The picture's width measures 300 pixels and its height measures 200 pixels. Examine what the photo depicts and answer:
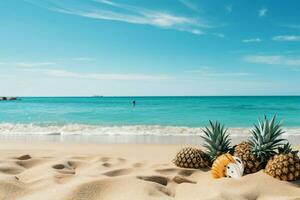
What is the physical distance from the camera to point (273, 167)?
4215 millimetres

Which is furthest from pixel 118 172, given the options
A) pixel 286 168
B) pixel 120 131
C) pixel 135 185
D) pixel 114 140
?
pixel 120 131

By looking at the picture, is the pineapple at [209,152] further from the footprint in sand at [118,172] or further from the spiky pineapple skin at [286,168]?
the spiky pineapple skin at [286,168]

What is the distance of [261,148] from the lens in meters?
4.62

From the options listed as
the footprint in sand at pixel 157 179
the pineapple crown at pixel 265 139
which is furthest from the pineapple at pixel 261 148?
the footprint in sand at pixel 157 179

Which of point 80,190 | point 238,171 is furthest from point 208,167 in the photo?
point 80,190

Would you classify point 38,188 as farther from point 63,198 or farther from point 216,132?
point 216,132

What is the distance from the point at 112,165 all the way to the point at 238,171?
2.06 meters

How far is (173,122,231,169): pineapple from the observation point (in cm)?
514

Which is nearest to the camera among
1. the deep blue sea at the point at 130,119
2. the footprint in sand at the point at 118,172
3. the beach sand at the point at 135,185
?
the beach sand at the point at 135,185

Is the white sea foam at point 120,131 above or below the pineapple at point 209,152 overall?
below

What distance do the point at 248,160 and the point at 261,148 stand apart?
251 millimetres

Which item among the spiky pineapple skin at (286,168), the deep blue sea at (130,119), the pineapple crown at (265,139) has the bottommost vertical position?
the deep blue sea at (130,119)

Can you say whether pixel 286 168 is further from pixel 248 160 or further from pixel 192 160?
pixel 192 160

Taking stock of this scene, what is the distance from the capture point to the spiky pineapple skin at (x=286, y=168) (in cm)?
413
